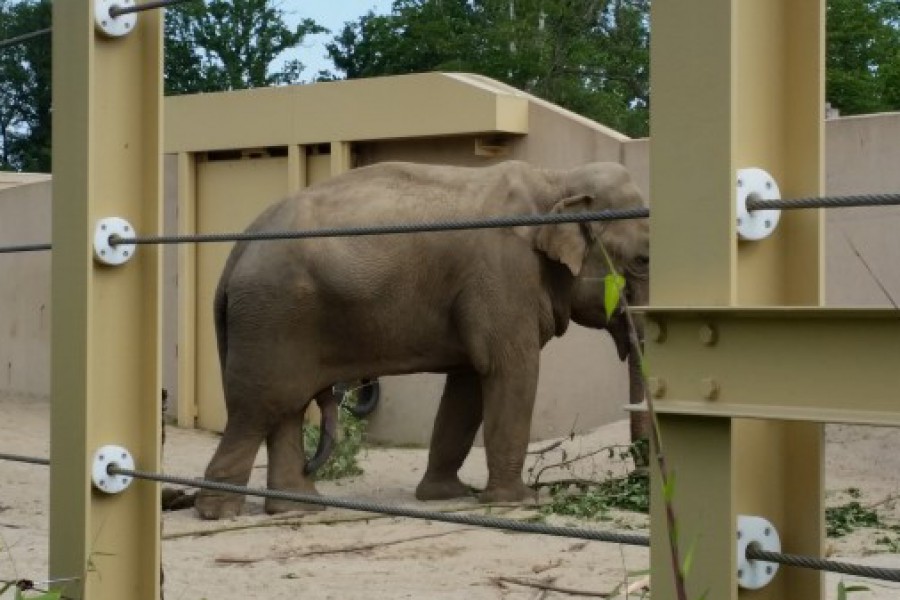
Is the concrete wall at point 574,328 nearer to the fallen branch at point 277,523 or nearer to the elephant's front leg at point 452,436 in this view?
the elephant's front leg at point 452,436

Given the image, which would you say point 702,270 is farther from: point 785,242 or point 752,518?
point 752,518

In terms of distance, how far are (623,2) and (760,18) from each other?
2890cm

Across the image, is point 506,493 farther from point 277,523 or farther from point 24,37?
point 24,37

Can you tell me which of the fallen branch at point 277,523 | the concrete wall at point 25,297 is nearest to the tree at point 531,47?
the concrete wall at point 25,297

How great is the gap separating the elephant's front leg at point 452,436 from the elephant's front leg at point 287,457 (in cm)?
68

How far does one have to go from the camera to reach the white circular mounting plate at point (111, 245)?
311 cm

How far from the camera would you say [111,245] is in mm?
3129

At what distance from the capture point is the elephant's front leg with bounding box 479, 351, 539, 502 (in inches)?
336

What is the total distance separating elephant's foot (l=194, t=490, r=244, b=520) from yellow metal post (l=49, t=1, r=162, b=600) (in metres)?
4.97

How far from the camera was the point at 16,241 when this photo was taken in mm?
15961

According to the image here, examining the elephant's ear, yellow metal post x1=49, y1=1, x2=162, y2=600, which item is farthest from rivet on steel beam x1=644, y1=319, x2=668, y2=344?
the elephant's ear

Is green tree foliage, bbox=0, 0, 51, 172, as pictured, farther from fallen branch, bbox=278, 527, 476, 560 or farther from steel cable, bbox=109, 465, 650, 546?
steel cable, bbox=109, 465, 650, 546

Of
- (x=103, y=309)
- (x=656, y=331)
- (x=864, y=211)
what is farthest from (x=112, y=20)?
(x=864, y=211)

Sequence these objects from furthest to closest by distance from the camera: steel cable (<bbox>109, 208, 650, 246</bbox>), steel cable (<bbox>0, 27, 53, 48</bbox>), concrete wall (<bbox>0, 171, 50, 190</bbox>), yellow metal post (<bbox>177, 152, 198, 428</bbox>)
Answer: concrete wall (<bbox>0, 171, 50, 190</bbox>) → yellow metal post (<bbox>177, 152, 198, 428</bbox>) → steel cable (<bbox>0, 27, 53, 48</bbox>) → steel cable (<bbox>109, 208, 650, 246</bbox>)
